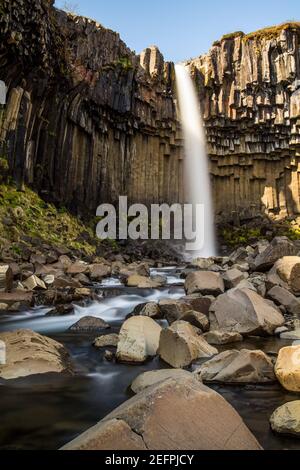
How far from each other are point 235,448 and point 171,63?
28.9 meters

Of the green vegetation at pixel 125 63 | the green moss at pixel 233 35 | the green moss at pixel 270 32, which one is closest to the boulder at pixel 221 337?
the green vegetation at pixel 125 63

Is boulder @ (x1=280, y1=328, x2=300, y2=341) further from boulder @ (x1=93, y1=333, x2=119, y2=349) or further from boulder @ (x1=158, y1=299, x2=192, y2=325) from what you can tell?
boulder @ (x1=93, y1=333, x2=119, y2=349)

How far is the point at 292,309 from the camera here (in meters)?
7.69

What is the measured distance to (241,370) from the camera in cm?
426

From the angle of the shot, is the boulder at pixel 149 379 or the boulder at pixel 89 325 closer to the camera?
the boulder at pixel 149 379

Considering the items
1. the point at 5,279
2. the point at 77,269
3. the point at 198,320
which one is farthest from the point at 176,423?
the point at 77,269

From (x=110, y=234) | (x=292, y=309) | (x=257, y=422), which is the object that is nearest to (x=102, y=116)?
(x=110, y=234)

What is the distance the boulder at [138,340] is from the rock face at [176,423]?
240cm

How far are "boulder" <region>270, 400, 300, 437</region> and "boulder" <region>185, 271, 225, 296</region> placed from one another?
18.9 feet

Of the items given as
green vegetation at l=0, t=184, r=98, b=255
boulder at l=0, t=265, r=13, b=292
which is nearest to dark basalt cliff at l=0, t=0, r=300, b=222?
green vegetation at l=0, t=184, r=98, b=255

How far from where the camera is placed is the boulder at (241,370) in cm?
422

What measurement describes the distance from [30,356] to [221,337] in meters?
2.90

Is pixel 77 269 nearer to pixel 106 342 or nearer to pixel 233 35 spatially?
pixel 106 342

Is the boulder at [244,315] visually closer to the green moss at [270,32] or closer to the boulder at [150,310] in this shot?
the boulder at [150,310]
